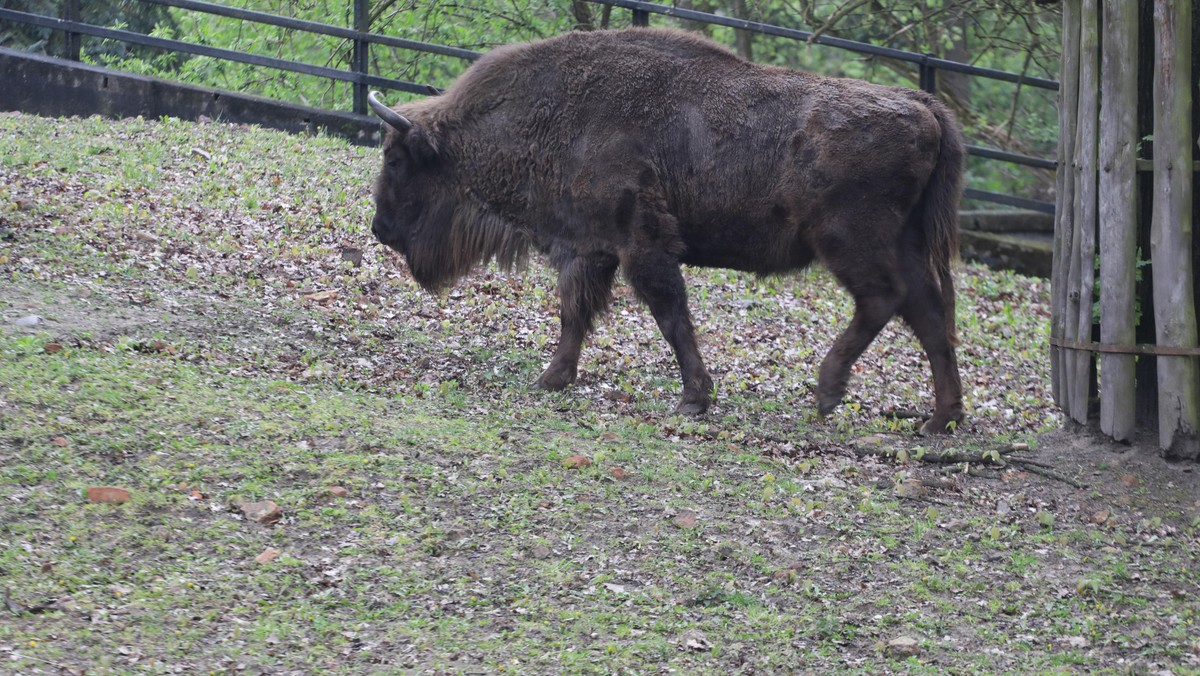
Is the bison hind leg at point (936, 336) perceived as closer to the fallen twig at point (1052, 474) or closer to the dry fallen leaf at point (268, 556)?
the fallen twig at point (1052, 474)

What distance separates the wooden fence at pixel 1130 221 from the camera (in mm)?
6367

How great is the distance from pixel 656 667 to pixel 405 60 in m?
13.8

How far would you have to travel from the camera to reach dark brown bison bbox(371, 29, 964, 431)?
7.59m

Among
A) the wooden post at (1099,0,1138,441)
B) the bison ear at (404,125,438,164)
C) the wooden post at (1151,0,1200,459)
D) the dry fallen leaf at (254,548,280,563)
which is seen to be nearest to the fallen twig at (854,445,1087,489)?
the wooden post at (1099,0,1138,441)

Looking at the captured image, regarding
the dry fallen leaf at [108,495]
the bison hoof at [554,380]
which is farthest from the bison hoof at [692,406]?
the dry fallen leaf at [108,495]

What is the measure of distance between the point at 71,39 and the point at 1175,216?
12.7 meters

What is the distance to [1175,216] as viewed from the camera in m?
6.36

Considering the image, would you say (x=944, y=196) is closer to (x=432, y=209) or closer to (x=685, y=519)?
(x=685, y=519)

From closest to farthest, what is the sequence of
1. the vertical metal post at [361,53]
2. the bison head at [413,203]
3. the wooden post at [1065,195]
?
the wooden post at [1065,195] → the bison head at [413,203] → the vertical metal post at [361,53]

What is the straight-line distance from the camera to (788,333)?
1034 centimetres

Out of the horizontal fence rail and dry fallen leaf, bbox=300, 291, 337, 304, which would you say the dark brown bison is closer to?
dry fallen leaf, bbox=300, 291, 337, 304

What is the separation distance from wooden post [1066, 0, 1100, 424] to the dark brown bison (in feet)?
3.32

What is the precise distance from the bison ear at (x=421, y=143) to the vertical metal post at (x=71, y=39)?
784 centimetres

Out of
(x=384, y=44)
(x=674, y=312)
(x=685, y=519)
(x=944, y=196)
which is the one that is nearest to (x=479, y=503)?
(x=685, y=519)
